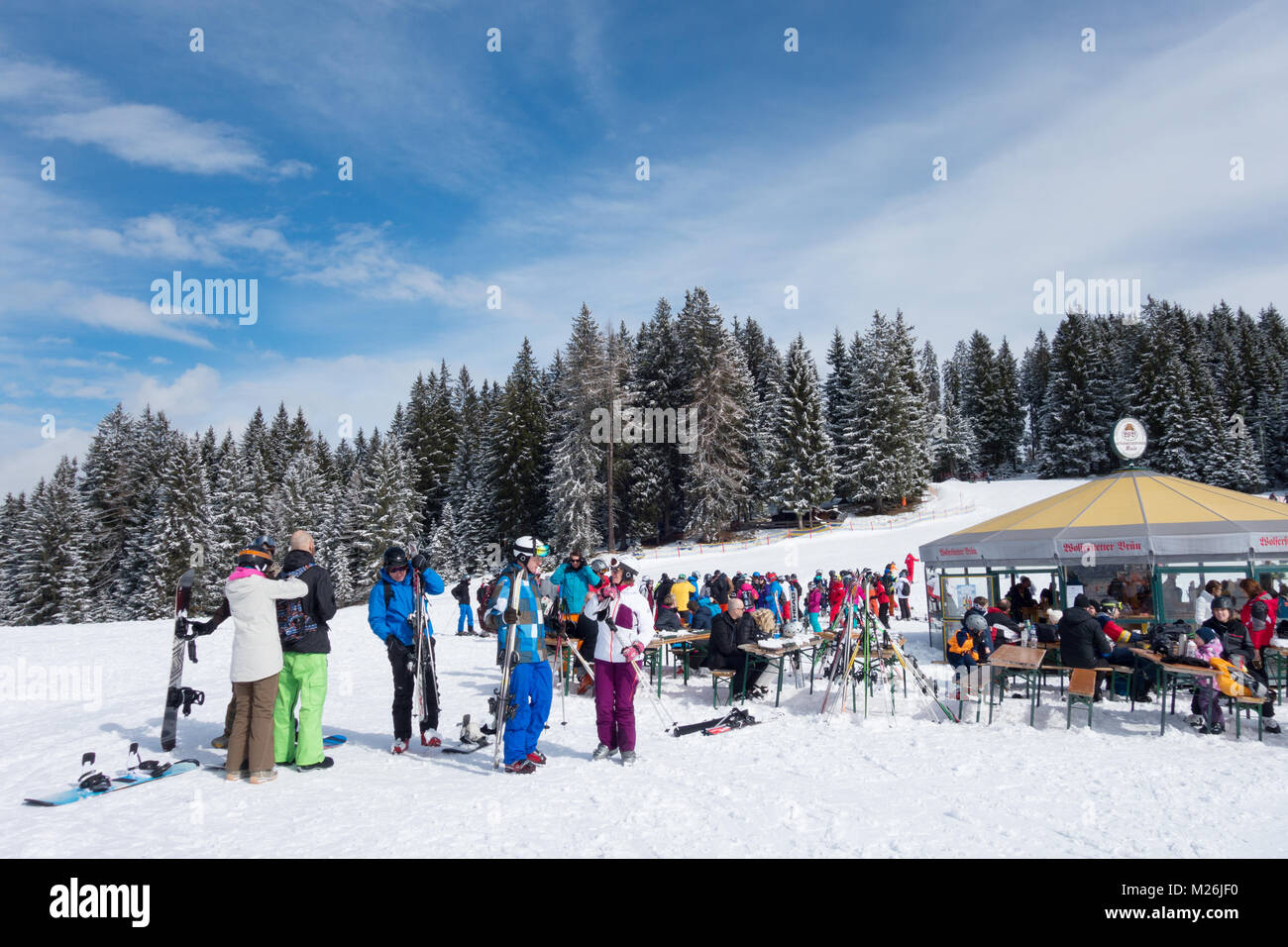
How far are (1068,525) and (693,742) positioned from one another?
31.4 ft

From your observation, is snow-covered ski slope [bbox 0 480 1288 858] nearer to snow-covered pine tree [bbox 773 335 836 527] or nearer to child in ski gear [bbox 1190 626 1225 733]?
child in ski gear [bbox 1190 626 1225 733]

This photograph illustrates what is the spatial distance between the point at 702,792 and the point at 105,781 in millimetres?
A: 4836

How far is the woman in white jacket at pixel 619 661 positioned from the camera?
6.77 m

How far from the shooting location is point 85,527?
46.7 meters

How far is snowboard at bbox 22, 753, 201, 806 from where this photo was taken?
555 cm

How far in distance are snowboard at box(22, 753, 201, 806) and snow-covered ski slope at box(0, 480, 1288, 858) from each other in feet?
0.48

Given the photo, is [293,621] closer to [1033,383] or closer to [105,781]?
[105,781]

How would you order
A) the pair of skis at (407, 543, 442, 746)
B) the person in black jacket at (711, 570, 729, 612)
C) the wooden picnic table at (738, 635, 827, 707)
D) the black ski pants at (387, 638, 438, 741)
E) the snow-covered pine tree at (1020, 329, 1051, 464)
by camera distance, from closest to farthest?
the black ski pants at (387, 638, 438, 741) → the pair of skis at (407, 543, 442, 746) → the wooden picnic table at (738, 635, 827, 707) → the person in black jacket at (711, 570, 729, 612) → the snow-covered pine tree at (1020, 329, 1051, 464)

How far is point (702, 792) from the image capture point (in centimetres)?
580

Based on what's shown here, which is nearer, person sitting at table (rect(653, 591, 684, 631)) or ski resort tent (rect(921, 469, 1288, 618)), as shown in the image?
ski resort tent (rect(921, 469, 1288, 618))

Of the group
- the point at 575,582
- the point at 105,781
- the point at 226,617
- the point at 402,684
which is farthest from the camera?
the point at 575,582

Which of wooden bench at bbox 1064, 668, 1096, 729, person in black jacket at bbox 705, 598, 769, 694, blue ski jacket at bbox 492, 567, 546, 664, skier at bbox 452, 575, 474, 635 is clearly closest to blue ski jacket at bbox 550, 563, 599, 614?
person in black jacket at bbox 705, 598, 769, 694

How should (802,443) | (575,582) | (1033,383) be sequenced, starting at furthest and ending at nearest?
(1033,383) → (802,443) → (575,582)

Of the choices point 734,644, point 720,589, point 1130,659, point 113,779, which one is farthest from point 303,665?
point 1130,659
